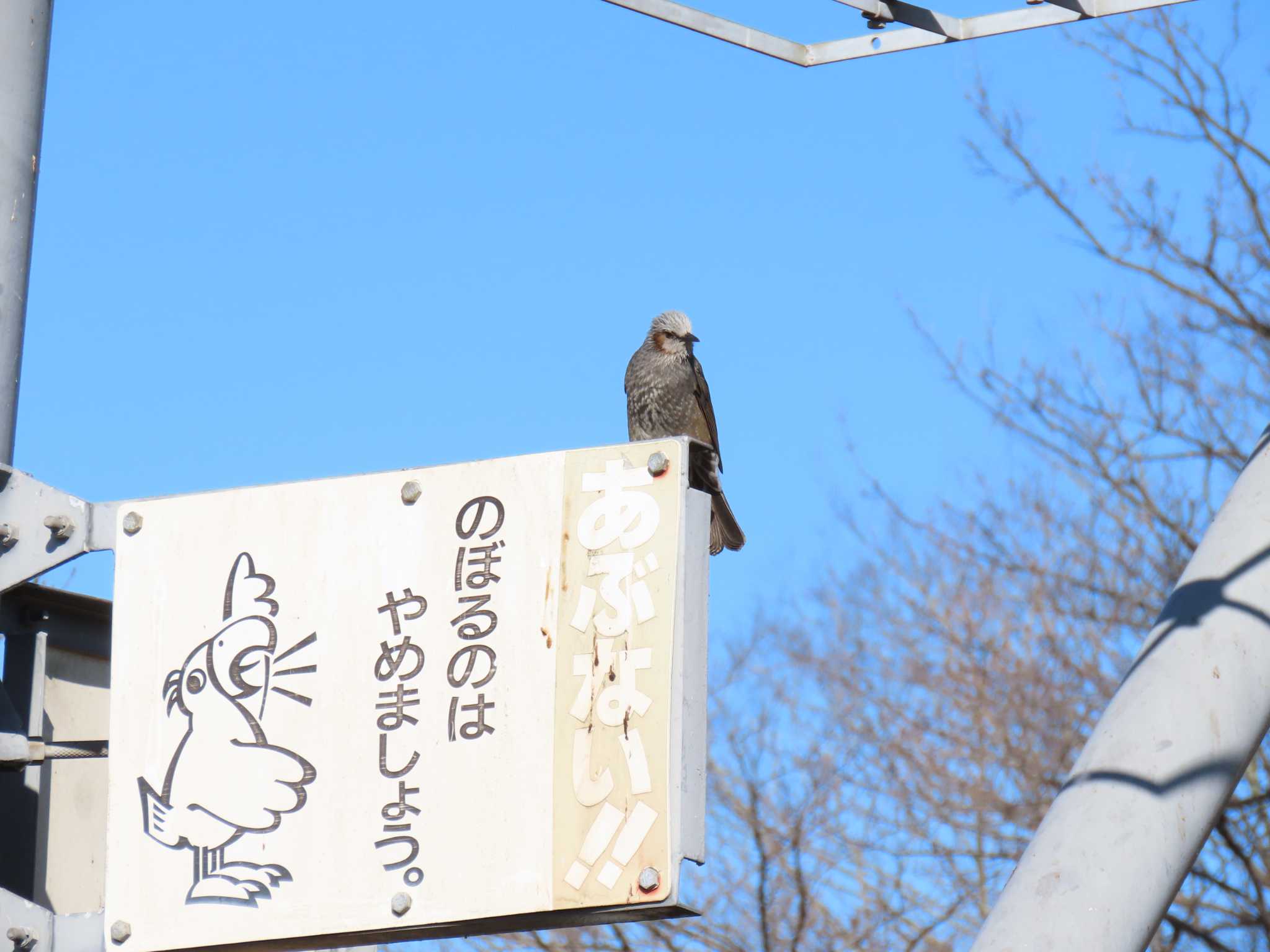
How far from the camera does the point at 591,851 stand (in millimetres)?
2055

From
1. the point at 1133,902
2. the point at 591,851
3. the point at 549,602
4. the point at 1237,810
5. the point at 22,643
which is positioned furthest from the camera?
the point at 1237,810

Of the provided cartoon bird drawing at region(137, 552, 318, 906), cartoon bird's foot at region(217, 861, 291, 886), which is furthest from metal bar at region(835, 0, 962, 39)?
cartoon bird's foot at region(217, 861, 291, 886)

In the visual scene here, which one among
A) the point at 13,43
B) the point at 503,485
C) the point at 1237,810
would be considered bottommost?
the point at 1237,810

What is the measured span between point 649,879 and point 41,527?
1166mm

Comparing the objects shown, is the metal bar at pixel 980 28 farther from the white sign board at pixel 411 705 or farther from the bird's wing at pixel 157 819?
the bird's wing at pixel 157 819

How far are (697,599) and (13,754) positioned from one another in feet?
3.56

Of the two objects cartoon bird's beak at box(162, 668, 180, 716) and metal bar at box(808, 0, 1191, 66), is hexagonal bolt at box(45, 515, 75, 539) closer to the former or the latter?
cartoon bird's beak at box(162, 668, 180, 716)

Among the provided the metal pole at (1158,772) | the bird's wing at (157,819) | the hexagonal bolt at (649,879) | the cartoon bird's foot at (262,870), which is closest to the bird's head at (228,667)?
the bird's wing at (157,819)

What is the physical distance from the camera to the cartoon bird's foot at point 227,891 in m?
2.25

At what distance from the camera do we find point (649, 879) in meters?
1.99

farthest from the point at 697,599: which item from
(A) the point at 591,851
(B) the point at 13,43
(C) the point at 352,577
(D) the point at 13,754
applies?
(B) the point at 13,43

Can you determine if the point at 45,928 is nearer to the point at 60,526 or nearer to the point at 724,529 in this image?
the point at 60,526

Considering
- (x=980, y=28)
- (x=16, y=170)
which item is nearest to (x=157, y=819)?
(x=16, y=170)

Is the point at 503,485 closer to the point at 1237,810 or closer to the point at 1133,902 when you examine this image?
the point at 1133,902
